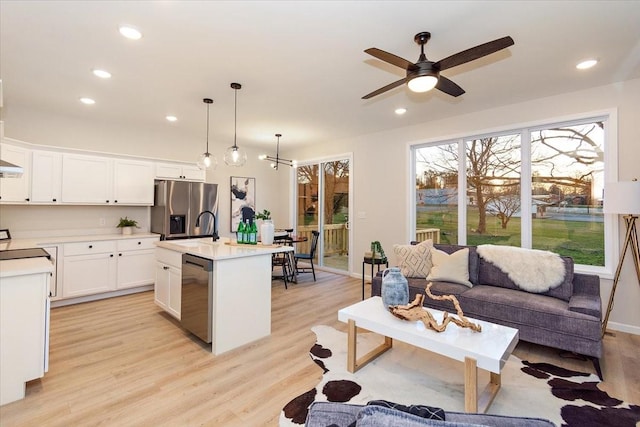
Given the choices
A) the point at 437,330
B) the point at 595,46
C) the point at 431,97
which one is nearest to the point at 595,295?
the point at 437,330

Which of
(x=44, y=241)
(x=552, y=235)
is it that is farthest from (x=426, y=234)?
(x=44, y=241)

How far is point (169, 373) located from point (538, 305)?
3.25 meters

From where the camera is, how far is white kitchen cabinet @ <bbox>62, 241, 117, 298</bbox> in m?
3.98

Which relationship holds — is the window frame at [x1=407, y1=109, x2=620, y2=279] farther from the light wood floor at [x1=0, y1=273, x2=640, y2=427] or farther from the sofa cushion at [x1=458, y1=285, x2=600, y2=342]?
the sofa cushion at [x1=458, y1=285, x2=600, y2=342]

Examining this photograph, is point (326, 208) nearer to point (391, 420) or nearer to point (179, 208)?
point (179, 208)

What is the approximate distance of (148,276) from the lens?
470cm

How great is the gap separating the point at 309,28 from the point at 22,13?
6.78ft

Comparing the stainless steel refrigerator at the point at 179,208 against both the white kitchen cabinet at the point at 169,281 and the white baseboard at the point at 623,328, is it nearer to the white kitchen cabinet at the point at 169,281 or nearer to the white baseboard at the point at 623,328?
the white kitchen cabinet at the point at 169,281

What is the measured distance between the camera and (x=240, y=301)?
291 cm

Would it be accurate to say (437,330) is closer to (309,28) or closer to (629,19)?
(309,28)

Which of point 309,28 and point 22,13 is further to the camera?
point 309,28

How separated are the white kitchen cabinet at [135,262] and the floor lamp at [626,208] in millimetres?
5680

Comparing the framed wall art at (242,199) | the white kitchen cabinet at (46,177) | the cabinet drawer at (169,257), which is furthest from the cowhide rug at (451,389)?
the framed wall art at (242,199)

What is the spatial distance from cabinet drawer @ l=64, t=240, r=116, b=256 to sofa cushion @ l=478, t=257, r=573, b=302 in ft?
16.2
